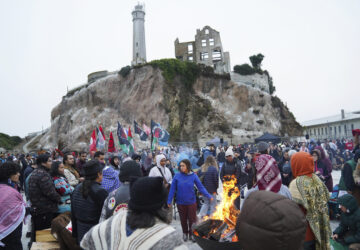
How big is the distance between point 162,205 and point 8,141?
71.9m

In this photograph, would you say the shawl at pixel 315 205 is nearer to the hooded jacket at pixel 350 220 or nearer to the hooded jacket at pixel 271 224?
the hooded jacket at pixel 350 220

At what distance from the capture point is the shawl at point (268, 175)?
168 inches

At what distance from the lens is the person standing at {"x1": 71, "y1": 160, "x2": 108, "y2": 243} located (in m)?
3.85

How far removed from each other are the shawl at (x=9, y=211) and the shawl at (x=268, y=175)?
4.06 metres

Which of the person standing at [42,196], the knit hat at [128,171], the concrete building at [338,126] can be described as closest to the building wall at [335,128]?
the concrete building at [338,126]

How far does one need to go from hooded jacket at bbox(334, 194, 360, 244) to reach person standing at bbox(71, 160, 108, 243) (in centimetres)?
373

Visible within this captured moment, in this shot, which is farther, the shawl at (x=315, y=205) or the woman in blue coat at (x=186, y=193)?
the woman in blue coat at (x=186, y=193)

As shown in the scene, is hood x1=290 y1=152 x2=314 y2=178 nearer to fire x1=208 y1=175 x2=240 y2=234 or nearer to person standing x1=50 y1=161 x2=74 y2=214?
fire x1=208 y1=175 x2=240 y2=234

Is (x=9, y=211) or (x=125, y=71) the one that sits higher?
(x=125, y=71)

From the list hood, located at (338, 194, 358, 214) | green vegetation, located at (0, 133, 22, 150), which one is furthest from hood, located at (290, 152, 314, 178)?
green vegetation, located at (0, 133, 22, 150)

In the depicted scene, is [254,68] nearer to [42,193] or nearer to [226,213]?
[226,213]

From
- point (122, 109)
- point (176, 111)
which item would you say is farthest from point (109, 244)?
point (122, 109)

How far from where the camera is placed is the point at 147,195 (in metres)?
2.24

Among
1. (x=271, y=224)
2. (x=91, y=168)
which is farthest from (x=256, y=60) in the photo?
(x=271, y=224)
